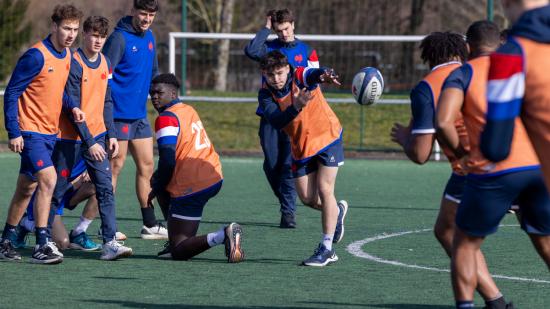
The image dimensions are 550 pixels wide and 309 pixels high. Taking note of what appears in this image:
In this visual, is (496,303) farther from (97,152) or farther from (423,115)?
(97,152)

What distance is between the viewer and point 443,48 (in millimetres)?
6527

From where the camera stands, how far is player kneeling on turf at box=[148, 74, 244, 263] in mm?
8211

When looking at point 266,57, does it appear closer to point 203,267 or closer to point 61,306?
point 203,267

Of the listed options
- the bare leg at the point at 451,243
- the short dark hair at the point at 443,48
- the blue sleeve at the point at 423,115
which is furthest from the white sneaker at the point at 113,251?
the blue sleeve at the point at 423,115

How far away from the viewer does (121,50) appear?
32.0 feet

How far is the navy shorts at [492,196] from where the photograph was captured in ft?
17.4

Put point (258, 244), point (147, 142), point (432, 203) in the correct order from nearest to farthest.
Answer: point (258, 244), point (147, 142), point (432, 203)

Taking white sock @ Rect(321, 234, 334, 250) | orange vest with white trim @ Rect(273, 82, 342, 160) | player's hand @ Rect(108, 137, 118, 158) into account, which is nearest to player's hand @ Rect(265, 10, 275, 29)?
orange vest with white trim @ Rect(273, 82, 342, 160)

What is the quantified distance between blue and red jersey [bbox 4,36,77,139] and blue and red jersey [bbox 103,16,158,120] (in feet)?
5.11

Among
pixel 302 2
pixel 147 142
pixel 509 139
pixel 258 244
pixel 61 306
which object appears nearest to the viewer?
pixel 509 139

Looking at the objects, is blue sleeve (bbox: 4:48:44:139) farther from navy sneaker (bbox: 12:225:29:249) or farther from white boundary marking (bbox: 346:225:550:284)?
white boundary marking (bbox: 346:225:550:284)

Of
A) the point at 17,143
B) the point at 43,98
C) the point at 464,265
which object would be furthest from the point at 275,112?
the point at 464,265

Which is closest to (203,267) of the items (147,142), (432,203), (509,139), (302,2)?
(147,142)

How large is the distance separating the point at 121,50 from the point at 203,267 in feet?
8.35
